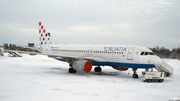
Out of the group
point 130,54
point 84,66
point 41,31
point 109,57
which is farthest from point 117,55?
point 41,31

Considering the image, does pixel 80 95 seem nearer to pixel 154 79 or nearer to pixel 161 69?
pixel 154 79

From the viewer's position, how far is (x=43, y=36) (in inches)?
1139

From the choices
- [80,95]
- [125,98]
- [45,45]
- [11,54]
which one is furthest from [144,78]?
[11,54]

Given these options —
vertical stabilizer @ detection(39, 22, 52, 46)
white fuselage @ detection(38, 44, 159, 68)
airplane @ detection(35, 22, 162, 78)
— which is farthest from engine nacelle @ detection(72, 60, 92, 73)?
vertical stabilizer @ detection(39, 22, 52, 46)

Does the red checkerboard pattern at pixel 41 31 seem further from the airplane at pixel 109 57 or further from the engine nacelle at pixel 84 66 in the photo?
the engine nacelle at pixel 84 66

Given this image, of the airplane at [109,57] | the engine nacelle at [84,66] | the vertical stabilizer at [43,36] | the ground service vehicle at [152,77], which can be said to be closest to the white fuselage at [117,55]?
the airplane at [109,57]

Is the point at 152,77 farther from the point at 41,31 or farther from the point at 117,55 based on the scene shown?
the point at 41,31

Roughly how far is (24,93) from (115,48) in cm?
1201

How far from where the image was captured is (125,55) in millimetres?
18938

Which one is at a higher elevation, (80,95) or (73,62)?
(73,62)

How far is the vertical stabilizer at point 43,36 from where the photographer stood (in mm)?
28750

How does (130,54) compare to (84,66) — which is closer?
(84,66)

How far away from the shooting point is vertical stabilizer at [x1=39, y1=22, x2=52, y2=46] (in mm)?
28750

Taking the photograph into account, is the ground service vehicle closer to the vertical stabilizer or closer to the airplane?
the airplane
